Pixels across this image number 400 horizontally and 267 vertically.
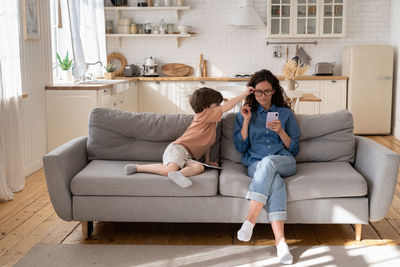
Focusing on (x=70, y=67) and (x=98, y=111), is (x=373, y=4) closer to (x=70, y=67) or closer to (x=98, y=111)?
(x=70, y=67)

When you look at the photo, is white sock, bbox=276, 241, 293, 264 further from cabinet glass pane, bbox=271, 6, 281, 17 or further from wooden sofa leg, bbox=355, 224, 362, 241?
cabinet glass pane, bbox=271, 6, 281, 17

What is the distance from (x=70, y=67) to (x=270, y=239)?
13.5 ft

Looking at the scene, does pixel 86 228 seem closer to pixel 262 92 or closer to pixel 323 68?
pixel 262 92

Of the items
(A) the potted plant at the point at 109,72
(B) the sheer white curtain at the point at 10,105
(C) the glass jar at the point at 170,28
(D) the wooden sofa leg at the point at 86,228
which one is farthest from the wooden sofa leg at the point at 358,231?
(C) the glass jar at the point at 170,28

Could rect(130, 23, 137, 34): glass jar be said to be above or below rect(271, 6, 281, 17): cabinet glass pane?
below

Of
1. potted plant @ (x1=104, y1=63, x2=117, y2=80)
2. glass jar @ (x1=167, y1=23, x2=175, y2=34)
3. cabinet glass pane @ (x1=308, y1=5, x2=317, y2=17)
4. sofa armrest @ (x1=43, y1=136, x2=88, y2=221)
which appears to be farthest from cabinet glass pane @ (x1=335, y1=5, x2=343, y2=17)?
sofa armrest @ (x1=43, y1=136, x2=88, y2=221)

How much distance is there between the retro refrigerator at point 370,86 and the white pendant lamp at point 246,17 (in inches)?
56.9

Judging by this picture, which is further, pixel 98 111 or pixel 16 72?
pixel 16 72

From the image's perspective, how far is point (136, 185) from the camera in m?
3.30

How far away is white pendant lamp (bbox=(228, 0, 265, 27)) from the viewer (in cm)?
820

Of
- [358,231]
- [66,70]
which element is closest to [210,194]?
[358,231]

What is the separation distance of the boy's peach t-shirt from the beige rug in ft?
2.32

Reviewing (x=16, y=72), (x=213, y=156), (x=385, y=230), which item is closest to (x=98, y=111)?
(x=213, y=156)

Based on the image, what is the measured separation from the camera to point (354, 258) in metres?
3.08
